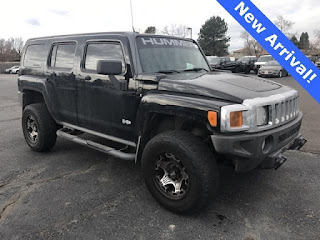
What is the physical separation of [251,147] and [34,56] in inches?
157

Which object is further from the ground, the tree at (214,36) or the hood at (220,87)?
the tree at (214,36)

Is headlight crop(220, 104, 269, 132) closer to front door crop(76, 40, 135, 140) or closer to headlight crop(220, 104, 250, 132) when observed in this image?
headlight crop(220, 104, 250, 132)

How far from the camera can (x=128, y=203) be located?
3.37 meters

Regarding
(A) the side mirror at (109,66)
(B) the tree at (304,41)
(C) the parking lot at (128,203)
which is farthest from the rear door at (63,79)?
(B) the tree at (304,41)

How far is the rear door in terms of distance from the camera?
432 centimetres

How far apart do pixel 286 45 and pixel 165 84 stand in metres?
1.26

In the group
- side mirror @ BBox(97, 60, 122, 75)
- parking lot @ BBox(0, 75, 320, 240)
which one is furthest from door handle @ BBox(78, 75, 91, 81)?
parking lot @ BBox(0, 75, 320, 240)

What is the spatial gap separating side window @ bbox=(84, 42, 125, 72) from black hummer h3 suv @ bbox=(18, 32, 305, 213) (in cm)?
1

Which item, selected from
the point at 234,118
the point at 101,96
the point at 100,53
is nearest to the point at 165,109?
the point at 234,118

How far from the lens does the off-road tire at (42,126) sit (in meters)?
4.78

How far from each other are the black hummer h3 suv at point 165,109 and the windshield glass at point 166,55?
2cm

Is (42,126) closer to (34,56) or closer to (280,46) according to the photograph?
(34,56)

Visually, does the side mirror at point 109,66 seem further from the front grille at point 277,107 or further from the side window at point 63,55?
the front grille at point 277,107

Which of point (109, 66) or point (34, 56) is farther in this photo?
point (34, 56)
